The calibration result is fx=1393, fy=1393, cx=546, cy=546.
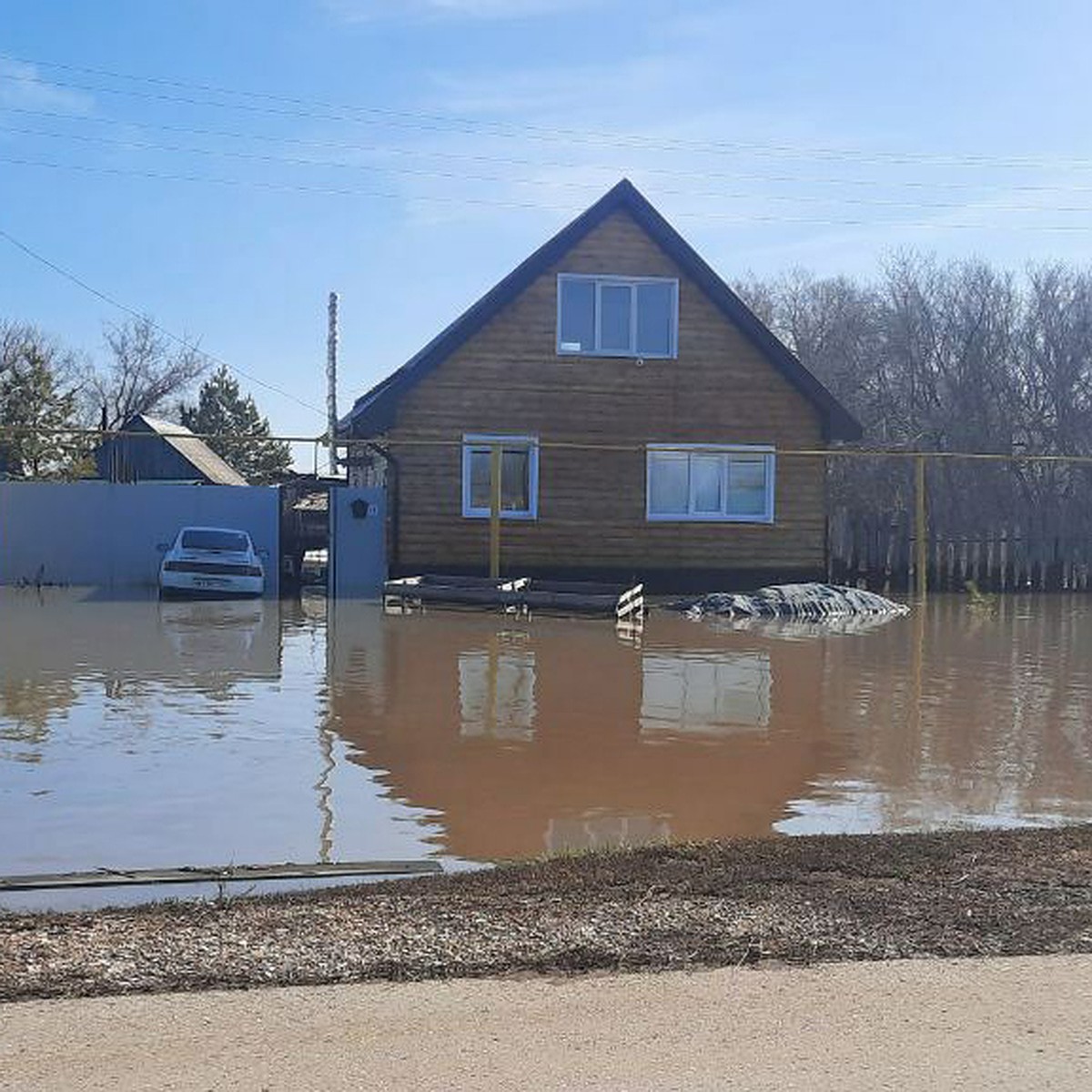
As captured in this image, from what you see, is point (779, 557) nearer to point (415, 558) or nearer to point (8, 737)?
point (415, 558)

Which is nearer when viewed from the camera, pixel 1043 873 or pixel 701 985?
pixel 701 985

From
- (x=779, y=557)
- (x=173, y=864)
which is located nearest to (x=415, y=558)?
(x=779, y=557)

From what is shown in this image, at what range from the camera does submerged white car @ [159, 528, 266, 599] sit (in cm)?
2425

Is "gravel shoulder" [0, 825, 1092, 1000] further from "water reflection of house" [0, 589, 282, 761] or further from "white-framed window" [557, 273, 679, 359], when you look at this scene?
"white-framed window" [557, 273, 679, 359]

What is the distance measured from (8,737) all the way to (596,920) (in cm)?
636

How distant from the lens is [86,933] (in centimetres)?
538

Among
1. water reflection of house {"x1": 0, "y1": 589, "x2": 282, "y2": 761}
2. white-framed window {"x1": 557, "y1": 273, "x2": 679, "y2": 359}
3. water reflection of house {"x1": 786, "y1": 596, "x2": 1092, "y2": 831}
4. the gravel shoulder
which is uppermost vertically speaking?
white-framed window {"x1": 557, "y1": 273, "x2": 679, "y2": 359}

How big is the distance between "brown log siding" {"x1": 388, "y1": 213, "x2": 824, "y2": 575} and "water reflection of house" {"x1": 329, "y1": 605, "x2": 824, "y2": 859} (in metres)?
7.69

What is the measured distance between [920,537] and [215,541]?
13110 millimetres

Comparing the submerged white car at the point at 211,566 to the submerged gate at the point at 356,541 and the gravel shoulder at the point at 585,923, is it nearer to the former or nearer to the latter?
the submerged gate at the point at 356,541

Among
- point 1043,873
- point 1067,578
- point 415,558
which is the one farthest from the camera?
point 1067,578

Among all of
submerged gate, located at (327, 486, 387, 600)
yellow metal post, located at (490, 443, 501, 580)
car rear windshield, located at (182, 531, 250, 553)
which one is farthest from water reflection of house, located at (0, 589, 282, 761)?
yellow metal post, located at (490, 443, 501, 580)

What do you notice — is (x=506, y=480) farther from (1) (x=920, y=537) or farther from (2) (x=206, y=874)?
(2) (x=206, y=874)

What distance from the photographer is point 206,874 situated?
6516 millimetres
